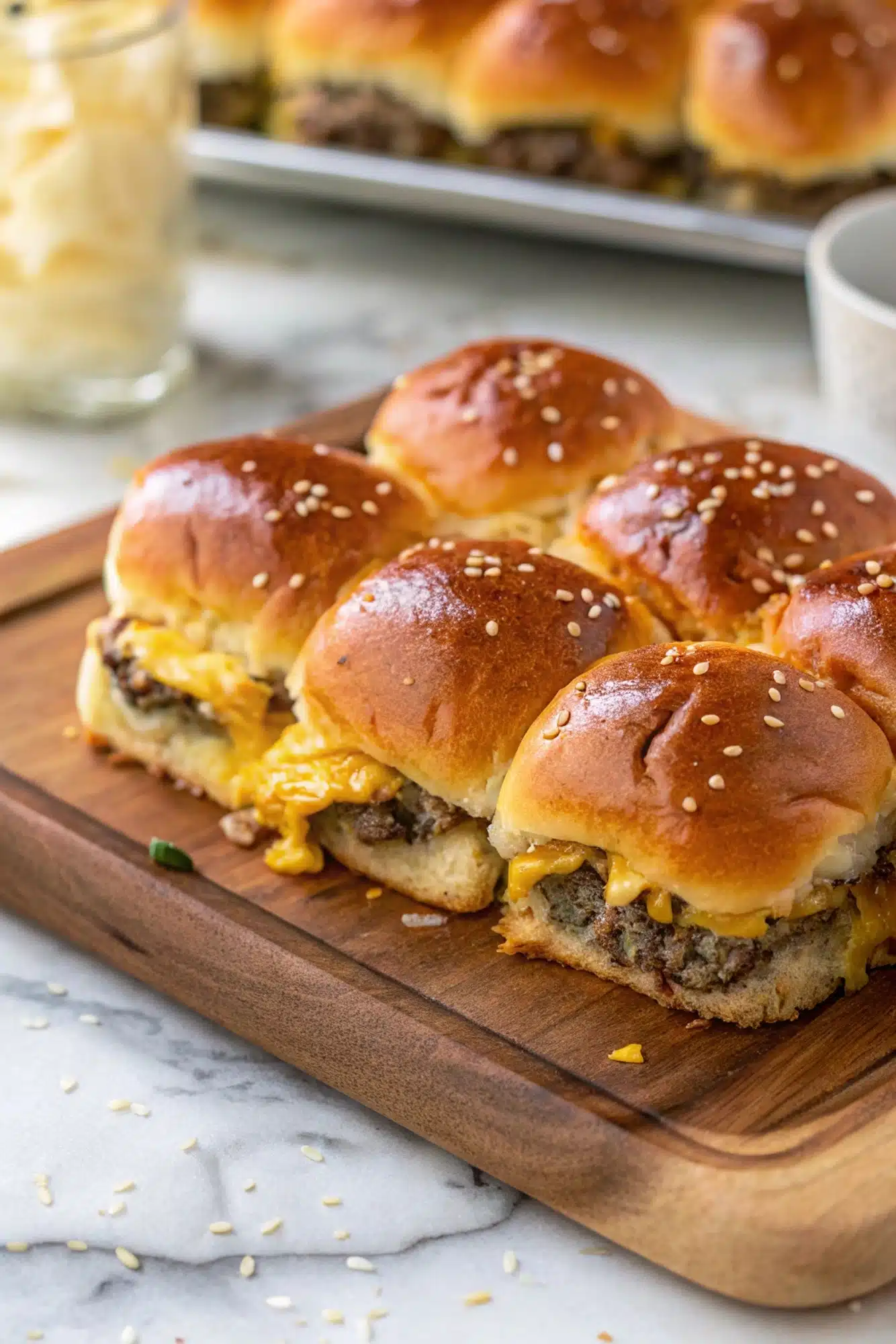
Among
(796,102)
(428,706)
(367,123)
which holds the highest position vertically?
(796,102)

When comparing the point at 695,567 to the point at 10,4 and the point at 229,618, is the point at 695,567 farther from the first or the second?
the point at 10,4

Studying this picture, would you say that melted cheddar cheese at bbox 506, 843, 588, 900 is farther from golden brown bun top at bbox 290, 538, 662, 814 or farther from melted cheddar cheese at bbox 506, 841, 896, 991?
golden brown bun top at bbox 290, 538, 662, 814

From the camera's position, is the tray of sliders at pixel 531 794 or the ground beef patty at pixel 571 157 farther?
the ground beef patty at pixel 571 157

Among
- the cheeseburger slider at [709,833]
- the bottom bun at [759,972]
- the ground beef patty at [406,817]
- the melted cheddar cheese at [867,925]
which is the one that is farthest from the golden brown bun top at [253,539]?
the melted cheddar cheese at [867,925]

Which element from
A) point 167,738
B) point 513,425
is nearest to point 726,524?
point 513,425

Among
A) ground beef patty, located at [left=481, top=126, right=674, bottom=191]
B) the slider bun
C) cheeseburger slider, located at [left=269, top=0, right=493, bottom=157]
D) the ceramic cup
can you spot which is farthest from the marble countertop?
the slider bun

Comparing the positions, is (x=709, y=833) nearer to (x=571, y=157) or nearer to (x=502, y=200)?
(x=502, y=200)

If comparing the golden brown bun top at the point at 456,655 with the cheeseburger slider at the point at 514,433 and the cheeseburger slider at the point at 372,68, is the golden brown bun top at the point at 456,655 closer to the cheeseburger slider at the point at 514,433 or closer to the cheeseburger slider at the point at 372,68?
the cheeseburger slider at the point at 514,433
